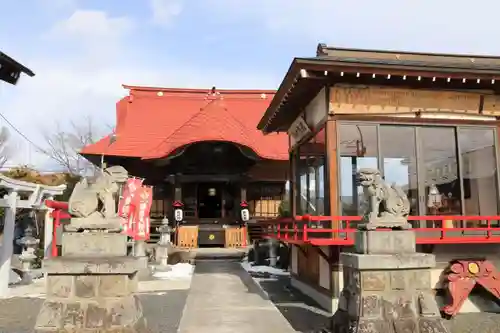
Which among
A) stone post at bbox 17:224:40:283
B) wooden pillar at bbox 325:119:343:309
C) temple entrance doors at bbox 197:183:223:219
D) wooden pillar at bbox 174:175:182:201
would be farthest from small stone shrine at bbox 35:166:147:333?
temple entrance doors at bbox 197:183:223:219

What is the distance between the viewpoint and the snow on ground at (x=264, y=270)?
14891 mm

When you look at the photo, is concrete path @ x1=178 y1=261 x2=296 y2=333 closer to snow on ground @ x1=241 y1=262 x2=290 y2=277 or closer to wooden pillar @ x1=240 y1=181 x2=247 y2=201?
snow on ground @ x1=241 y1=262 x2=290 y2=277

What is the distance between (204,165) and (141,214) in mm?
7797

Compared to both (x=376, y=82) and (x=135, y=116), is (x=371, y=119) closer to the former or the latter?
(x=376, y=82)

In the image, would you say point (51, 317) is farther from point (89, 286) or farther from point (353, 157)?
point (353, 157)

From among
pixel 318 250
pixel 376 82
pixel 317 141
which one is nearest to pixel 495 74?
pixel 376 82

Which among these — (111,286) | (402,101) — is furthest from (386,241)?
(402,101)

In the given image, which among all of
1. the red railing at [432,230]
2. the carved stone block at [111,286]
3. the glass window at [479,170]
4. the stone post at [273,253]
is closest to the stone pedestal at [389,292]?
the red railing at [432,230]

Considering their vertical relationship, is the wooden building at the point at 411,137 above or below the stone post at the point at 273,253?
above

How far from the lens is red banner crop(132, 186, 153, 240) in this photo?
1432cm

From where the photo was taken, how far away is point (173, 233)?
21203mm

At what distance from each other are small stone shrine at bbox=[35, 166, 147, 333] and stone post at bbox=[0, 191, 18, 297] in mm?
6221

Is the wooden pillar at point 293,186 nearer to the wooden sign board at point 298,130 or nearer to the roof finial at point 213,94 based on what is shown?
the wooden sign board at point 298,130

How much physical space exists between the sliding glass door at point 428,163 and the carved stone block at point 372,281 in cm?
339
